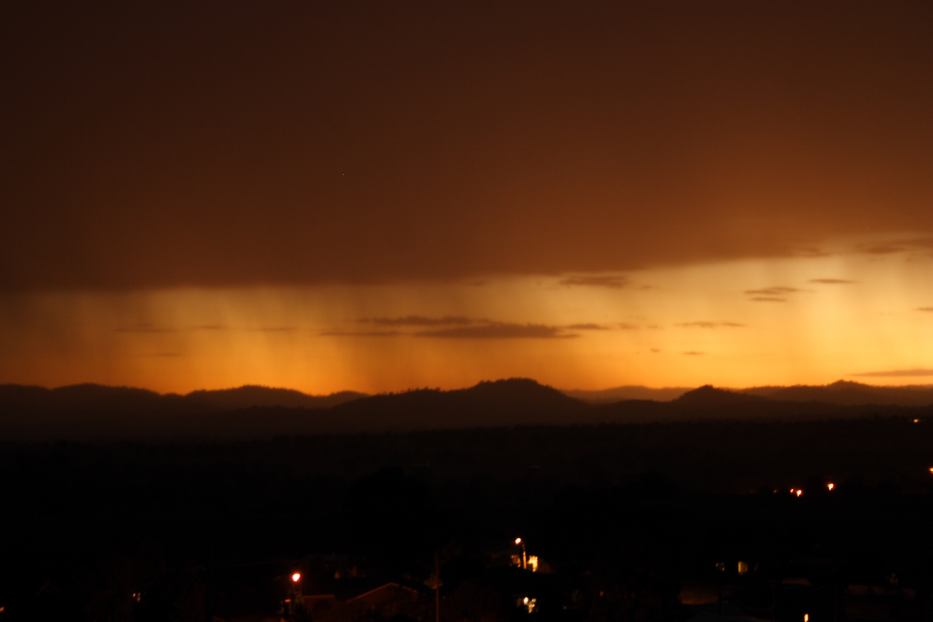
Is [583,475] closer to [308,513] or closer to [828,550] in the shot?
[308,513]

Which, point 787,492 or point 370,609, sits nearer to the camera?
point 370,609

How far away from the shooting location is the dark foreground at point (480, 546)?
Result: 2475 cm

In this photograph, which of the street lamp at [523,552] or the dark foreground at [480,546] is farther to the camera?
the street lamp at [523,552]

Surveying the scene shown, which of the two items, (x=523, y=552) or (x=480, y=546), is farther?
(x=480, y=546)

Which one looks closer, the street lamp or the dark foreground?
the dark foreground

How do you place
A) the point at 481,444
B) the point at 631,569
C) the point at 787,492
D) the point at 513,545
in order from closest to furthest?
the point at 631,569 < the point at 513,545 < the point at 787,492 < the point at 481,444

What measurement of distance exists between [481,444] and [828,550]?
8501 cm

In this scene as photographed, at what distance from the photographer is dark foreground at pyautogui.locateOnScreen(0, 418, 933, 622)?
2475 centimetres

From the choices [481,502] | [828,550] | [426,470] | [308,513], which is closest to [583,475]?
[426,470]

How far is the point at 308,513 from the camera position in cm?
5656

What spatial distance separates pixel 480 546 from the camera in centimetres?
3594

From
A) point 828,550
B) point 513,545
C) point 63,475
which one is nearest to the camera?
point 828,550

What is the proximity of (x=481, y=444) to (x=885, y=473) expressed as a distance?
2213 inches

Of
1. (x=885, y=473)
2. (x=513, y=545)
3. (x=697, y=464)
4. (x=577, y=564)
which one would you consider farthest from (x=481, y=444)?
(x=577, y=564)
